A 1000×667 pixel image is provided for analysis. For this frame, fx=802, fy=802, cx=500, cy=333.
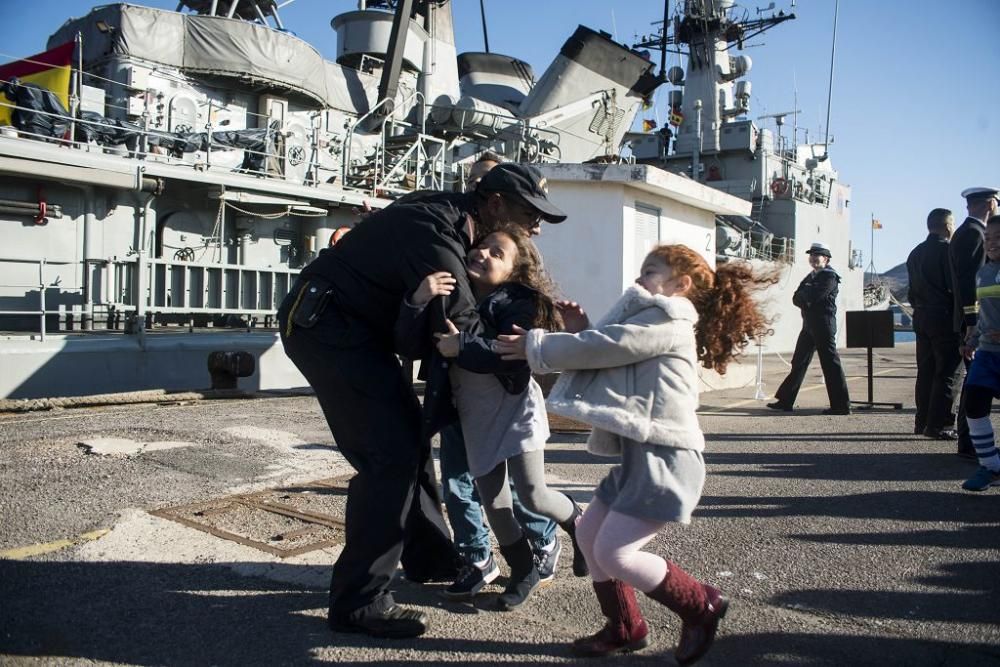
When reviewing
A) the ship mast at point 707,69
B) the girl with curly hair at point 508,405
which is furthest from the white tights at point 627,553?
the ship mast at point 707,69

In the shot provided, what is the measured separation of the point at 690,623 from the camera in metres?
2.58

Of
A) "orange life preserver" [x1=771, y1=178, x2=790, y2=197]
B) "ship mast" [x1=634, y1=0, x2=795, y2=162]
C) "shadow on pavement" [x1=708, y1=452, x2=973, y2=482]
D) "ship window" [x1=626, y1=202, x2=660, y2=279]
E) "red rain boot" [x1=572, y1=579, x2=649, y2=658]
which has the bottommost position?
"shadow on pavement" [x1=708, y1=452, x2=973, y2=482]

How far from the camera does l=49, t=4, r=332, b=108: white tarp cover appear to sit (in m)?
13.4

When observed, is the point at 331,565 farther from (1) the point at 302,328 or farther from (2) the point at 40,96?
(2) the point at 40,96

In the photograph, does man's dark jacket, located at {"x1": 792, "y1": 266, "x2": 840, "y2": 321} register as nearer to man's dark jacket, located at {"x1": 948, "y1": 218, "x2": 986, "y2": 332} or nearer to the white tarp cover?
man's dark jacket, located at {"x1": 948, "y1": 218, "x2": 986, "y2": 332}

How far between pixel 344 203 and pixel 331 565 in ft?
35.5

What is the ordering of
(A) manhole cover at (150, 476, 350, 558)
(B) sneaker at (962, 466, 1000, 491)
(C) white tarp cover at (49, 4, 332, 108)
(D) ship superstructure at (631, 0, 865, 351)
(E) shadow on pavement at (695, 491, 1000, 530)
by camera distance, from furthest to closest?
(D) ship superstructure at (631, 0, 865, 351) → (C) white tarp cover at (49, 4, 332, 108) → (B) sneaker at (962, 466, 1000, 491) → (E) shadow on pavement at (695, 491, 1000, 530) → (A) manhole cover at (150, 476, 350, 558)

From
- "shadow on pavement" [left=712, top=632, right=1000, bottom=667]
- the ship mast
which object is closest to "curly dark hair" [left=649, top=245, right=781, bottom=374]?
"shadow on pavement" [left=712, top=632, right=1000, bottom=667]

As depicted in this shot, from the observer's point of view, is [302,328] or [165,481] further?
[165,481]

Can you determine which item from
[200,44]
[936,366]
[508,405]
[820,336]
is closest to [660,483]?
[508,405]

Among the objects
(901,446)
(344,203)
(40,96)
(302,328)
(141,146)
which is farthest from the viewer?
(344,203)

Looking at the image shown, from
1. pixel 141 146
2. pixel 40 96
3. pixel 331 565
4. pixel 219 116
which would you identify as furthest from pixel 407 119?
pixel 331 565

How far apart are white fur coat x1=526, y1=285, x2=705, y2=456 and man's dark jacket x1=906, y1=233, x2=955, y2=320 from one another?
16.8 feet

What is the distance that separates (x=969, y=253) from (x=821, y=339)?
253cm
